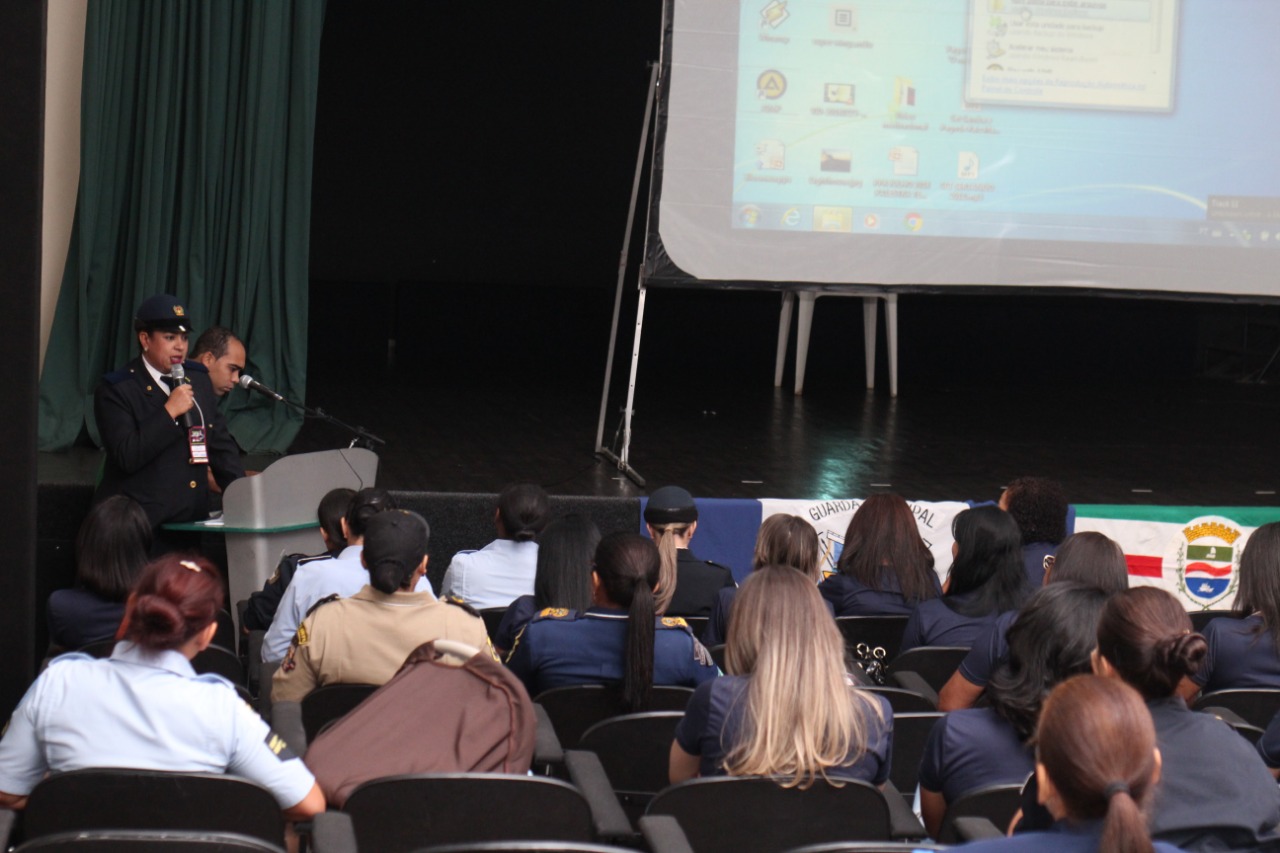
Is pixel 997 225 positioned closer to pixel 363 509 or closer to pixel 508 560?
pixel 508 560

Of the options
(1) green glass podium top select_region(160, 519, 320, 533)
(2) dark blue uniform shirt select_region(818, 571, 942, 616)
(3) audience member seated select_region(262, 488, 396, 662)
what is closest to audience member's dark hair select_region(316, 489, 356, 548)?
(3) audience member seated select_region(262, 488, 396, 662)

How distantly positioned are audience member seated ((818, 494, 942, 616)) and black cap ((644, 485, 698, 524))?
46 centimetres

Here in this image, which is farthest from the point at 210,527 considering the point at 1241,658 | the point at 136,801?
the point at 1241,658

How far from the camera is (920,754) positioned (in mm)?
2885

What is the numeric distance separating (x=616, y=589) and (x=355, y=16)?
10019 mm

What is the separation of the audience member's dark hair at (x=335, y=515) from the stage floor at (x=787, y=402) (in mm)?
1875

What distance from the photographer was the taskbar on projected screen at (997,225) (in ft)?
20.3

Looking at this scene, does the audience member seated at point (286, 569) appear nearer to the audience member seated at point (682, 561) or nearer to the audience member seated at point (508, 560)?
the audience member seated at point (508, 560)

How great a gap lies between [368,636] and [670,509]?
1.31 m

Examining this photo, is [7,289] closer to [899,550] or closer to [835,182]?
[899,550]

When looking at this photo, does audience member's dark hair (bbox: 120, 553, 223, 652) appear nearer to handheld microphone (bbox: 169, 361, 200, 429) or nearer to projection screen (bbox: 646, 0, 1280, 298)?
handheld microphone (bbox: 169, 361, 200, 429)

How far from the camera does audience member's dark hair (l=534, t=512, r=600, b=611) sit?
328 cm

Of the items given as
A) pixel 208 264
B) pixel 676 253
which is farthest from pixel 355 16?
pixel 676 253

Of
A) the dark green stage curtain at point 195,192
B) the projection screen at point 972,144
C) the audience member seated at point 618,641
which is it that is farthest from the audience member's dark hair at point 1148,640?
the dark green stage curtain at point 195,192
